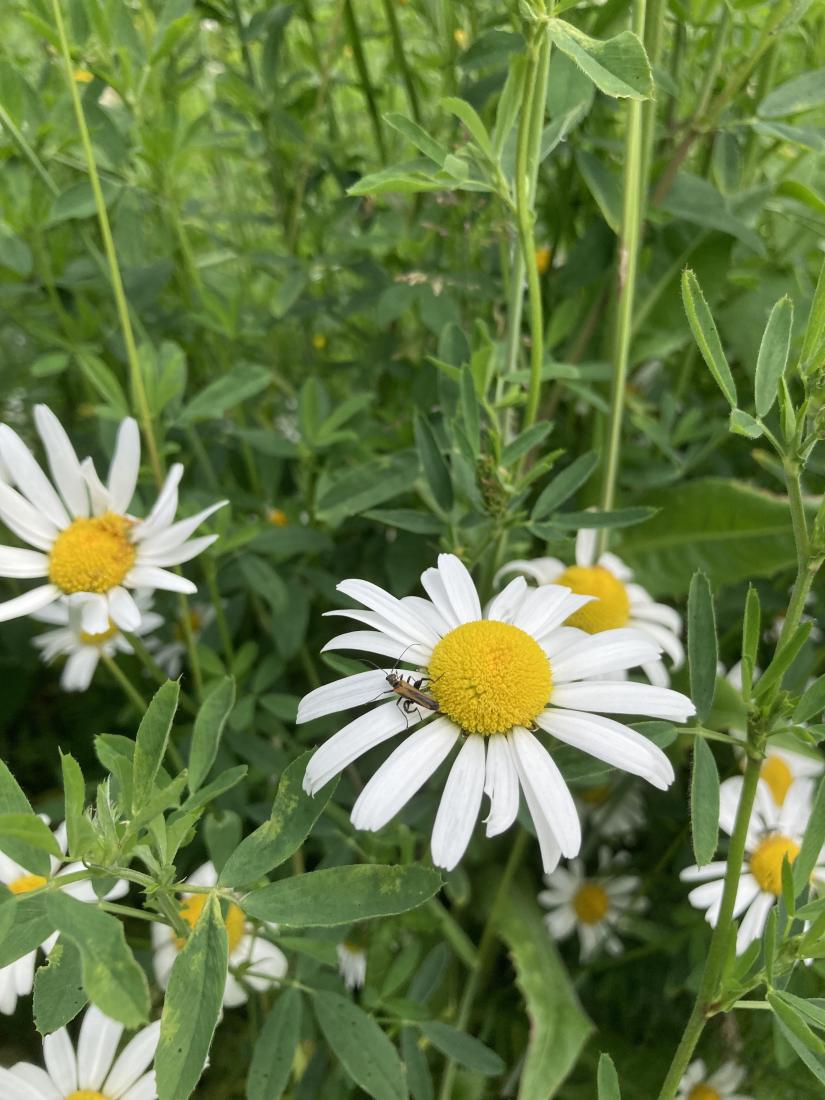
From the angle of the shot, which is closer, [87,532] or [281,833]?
[281,833]

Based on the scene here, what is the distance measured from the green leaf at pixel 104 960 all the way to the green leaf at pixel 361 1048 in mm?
280

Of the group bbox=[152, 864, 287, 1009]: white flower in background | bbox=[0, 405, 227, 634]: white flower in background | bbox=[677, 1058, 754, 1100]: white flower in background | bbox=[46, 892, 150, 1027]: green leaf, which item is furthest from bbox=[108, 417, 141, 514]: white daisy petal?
bbox=[677, 1058, 754, 1100]: white flower in background

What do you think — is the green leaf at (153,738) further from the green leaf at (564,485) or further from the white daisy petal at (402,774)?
the green leaf at (564,485)

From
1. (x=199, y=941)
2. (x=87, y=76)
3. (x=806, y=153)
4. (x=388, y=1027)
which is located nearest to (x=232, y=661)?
(x=388, y=1027)

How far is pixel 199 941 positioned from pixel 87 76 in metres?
1.12

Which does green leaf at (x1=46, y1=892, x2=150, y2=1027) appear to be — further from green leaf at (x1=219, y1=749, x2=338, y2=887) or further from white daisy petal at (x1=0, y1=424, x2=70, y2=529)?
white daisy petal at (x1=0, y1=424, x2=70, y2=529)

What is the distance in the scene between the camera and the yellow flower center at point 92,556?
843mm

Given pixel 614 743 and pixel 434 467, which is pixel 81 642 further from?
pixel 614 743

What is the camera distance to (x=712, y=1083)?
1054 millimetres

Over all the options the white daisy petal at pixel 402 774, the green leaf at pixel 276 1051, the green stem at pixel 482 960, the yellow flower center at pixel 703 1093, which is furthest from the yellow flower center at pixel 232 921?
the yellow flower center at pixel 703 1093

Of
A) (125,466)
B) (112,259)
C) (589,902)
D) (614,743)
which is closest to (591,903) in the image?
(589,902)

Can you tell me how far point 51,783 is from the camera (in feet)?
4.55

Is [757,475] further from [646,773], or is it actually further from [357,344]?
[646,773]

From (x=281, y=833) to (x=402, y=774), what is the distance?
0.09m
